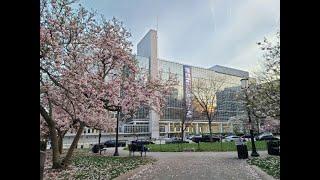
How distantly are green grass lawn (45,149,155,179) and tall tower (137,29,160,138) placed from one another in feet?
0.94

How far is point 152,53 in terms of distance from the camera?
2174 mm

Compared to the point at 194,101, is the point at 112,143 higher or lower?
lower

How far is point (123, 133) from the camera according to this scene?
2.26 metres

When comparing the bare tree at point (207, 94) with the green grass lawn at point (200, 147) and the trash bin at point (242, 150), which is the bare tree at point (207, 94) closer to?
the green grass lawn at point (200, 147)

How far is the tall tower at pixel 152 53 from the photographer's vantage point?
210 cm

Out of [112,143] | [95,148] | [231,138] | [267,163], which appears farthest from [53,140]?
[267,163]

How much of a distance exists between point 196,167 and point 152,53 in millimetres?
877

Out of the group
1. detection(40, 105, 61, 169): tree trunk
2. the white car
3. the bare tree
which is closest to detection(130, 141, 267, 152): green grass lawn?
the white car

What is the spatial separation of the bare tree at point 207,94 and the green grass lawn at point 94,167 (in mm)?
624

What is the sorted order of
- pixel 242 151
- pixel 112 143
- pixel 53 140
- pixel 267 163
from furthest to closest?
pixel 112 143, pixel 242 151, pixel 53 140, pixel 267 163

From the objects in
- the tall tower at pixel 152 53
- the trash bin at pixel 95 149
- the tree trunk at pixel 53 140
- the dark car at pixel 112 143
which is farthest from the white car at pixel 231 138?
the tree trunk at pixel 53 140

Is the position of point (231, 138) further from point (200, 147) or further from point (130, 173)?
point (130, 173)
